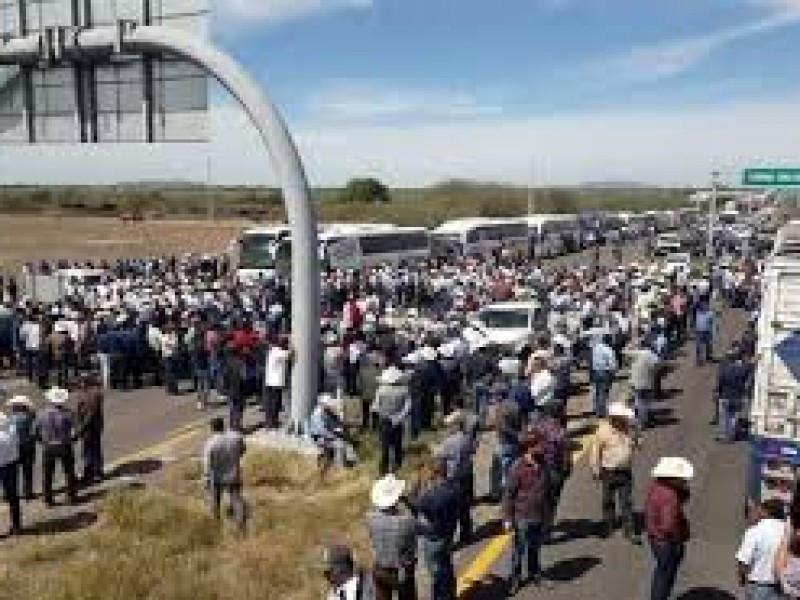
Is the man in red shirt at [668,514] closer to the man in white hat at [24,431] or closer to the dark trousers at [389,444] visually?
the dark trousers at [389,444]

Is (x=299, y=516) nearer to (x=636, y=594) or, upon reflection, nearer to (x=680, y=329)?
(x=636, y=594)

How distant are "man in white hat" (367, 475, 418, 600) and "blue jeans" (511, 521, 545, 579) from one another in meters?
1.80

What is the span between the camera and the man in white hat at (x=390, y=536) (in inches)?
378

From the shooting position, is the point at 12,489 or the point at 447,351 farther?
the point at 447,351

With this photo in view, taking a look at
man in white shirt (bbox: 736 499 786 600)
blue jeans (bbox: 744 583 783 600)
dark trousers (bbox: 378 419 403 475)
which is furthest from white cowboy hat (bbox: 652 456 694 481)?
dark trousers (bbox: 378 419 403 475)

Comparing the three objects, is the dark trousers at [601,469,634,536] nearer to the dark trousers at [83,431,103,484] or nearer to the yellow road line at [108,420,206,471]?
the dark trousers at [83,431,103,484]

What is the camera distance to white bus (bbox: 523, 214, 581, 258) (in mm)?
71875

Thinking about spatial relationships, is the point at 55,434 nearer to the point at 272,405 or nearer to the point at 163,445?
the point at 163,445

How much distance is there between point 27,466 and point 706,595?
9.01 m

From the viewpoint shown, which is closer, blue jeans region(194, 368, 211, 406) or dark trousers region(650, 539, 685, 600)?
dark trousers region(650, 539, 685, 600)

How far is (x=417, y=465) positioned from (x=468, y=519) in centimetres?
321

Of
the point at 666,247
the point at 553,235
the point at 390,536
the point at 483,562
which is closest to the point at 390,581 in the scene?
the point at 390,536

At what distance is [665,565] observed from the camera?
1025 centimetres

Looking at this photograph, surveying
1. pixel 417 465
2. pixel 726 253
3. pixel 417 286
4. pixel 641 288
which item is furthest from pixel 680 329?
pixel 726 253
